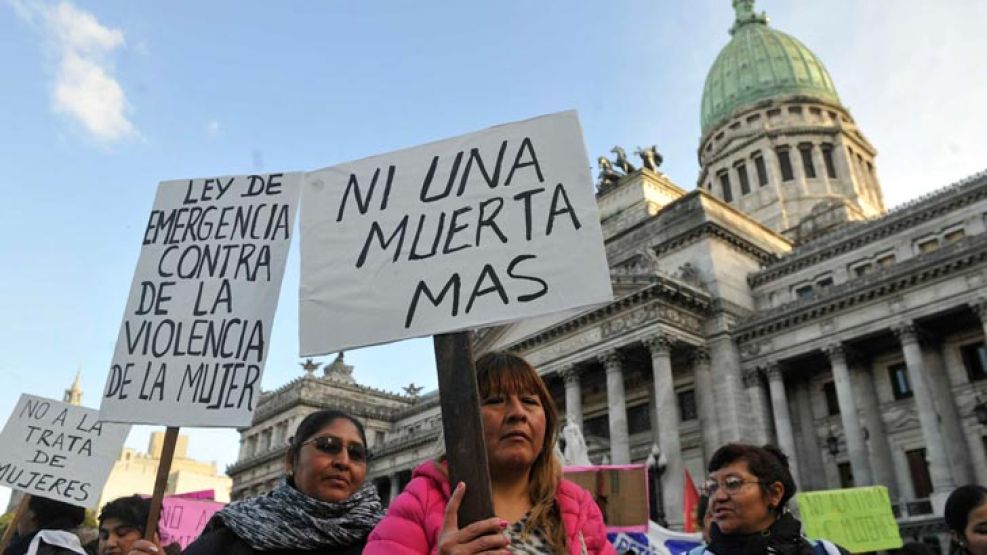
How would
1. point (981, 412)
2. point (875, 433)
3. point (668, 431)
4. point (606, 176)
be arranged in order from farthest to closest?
point (606, 176)
point (668, 431)
point (875, 433)
point (981, 412)

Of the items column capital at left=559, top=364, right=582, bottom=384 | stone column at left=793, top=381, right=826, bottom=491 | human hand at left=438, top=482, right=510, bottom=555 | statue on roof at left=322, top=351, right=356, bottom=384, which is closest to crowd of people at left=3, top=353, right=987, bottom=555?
human hand at left=438, top=482, right=510, bottom=555

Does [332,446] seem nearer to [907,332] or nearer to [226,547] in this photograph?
[226,547]

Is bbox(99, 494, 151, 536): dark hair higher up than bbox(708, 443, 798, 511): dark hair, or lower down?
lower down

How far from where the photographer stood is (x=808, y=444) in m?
30.0

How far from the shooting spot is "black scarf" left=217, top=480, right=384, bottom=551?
3984 mm

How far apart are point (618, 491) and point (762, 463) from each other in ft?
28.1

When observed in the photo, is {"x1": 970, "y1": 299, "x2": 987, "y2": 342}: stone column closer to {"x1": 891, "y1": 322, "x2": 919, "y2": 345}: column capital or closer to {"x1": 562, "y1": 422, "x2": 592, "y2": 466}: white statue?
{"x1": 891, "y1": 322, "x2": 919, "y2": 345}: column capital

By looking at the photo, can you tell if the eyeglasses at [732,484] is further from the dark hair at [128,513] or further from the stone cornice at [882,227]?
A: the stone cornice at [882,227]

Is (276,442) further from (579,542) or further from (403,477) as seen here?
(579,542)

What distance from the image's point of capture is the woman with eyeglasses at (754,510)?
4.32 meters

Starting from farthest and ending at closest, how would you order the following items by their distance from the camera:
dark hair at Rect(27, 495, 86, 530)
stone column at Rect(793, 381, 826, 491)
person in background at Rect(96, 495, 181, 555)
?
stone column at Rect(793, 381, 826, 491), dark hair at Rect(27, 495, 86, 530), person in background at Rect(96, 495, 181, 555)

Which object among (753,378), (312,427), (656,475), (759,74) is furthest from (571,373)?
(759,74)

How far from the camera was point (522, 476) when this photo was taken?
3.05 metres

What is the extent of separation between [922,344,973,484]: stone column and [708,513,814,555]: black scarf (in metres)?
25.2
